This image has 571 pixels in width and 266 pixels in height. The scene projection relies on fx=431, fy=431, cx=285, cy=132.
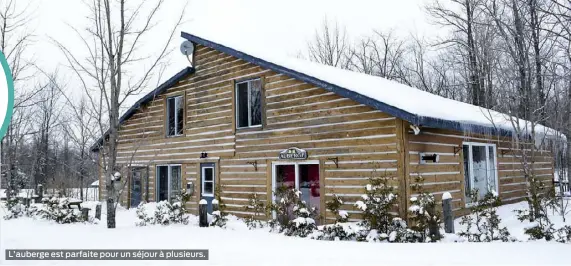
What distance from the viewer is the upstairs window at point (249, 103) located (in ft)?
39.4

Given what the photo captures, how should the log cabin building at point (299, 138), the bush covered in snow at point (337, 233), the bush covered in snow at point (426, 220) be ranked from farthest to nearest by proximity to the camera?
the log cabin building at point (299, 138), the bush covered in snow at point (337, 233), the bush covered in snow at point (426, 220)

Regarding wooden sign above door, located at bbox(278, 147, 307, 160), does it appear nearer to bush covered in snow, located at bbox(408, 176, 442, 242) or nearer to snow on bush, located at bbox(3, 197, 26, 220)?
bush covered in snow, located at bbox(408, 176, 442, 242)

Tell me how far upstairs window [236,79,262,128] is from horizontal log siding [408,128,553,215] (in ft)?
14.6

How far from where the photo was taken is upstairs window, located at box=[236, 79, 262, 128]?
12.0m

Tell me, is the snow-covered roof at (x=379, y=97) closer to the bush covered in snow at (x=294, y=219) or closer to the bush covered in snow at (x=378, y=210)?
the bush covered in snow at (x=378, y=210)

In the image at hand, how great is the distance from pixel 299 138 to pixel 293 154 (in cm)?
43

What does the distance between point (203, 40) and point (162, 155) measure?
4.27 meters

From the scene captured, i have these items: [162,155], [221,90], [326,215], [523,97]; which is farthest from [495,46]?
[162,155]

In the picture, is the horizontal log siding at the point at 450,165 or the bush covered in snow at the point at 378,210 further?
the horizontal log siding at the point at 450,165

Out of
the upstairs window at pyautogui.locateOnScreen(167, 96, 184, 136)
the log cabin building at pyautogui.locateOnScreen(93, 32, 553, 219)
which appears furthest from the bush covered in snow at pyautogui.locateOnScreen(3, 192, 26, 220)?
the upstairs window at pyautogui.locateOnScreen(167, 96, 184, 136)

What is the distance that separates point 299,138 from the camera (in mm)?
10789

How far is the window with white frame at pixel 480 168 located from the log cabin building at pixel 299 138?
3 cm

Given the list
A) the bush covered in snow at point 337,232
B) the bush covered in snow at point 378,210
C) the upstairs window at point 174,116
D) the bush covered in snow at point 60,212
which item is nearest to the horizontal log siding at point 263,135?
the upstairs window at point 174,116

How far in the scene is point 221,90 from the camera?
42.6 feet
